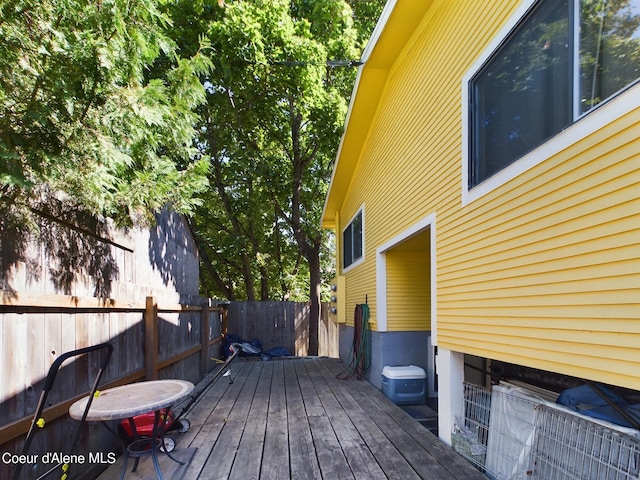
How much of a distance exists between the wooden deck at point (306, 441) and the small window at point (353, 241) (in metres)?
2.92

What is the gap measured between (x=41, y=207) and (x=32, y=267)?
1.21ft

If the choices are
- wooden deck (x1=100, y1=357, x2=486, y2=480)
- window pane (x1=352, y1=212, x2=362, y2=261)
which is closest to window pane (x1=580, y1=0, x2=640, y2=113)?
wooden deck (x1=100, y1=357, x2=486, y2=480)

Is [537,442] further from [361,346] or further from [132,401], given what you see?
[361,346]

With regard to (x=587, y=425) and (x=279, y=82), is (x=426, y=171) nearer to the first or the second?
(x=587, y=425)

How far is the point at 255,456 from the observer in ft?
9.67

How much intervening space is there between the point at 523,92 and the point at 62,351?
11.6 ft

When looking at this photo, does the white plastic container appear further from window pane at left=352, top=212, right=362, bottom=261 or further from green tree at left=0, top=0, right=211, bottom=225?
green tree at left=0, top=0, right=211, bottom=225

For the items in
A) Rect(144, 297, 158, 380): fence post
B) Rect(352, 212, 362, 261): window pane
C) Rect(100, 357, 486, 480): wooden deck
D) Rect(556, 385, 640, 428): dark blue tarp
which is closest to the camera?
Rect(556, 385, 640, 428): dark blue tarp

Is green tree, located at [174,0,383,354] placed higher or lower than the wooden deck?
higher

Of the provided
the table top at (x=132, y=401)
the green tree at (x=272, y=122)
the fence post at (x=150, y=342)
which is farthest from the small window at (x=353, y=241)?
the table top at (x=132, y=401)

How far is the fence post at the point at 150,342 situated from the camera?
147 inches

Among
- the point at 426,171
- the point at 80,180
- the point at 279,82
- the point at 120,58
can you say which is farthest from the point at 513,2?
the point at 279,82

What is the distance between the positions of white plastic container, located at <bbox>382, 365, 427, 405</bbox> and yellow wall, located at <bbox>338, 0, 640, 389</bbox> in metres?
1.50

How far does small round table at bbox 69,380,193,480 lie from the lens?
196 centimetres
